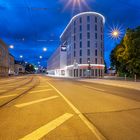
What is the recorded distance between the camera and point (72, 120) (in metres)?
7.50

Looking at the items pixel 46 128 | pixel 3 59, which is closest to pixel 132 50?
pixel 46 128

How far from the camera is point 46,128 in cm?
643

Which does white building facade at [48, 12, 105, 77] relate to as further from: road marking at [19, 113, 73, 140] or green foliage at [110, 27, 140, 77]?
road marking at [19, 113, 73, 140]

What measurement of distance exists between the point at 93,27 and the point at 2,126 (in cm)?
8560

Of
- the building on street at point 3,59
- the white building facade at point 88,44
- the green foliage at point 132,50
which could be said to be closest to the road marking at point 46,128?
the green foliage at point 132,50

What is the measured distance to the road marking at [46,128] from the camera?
5.55 m

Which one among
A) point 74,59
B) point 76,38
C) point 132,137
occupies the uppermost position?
point 76,38

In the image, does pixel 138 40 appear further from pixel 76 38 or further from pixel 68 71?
pixel 68 71

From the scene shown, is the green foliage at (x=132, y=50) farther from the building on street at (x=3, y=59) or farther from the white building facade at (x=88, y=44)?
the building on street at (x=3, y=59)

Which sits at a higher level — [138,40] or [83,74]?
[138,40]

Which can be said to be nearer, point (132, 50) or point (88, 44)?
point (132, 50)

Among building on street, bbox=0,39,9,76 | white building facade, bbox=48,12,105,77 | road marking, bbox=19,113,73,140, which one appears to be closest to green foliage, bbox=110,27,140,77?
white building facade, bbox=48,12,105,77

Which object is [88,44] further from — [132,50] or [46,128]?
[46,128]

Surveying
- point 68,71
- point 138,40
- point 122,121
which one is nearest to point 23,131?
point 122,121
